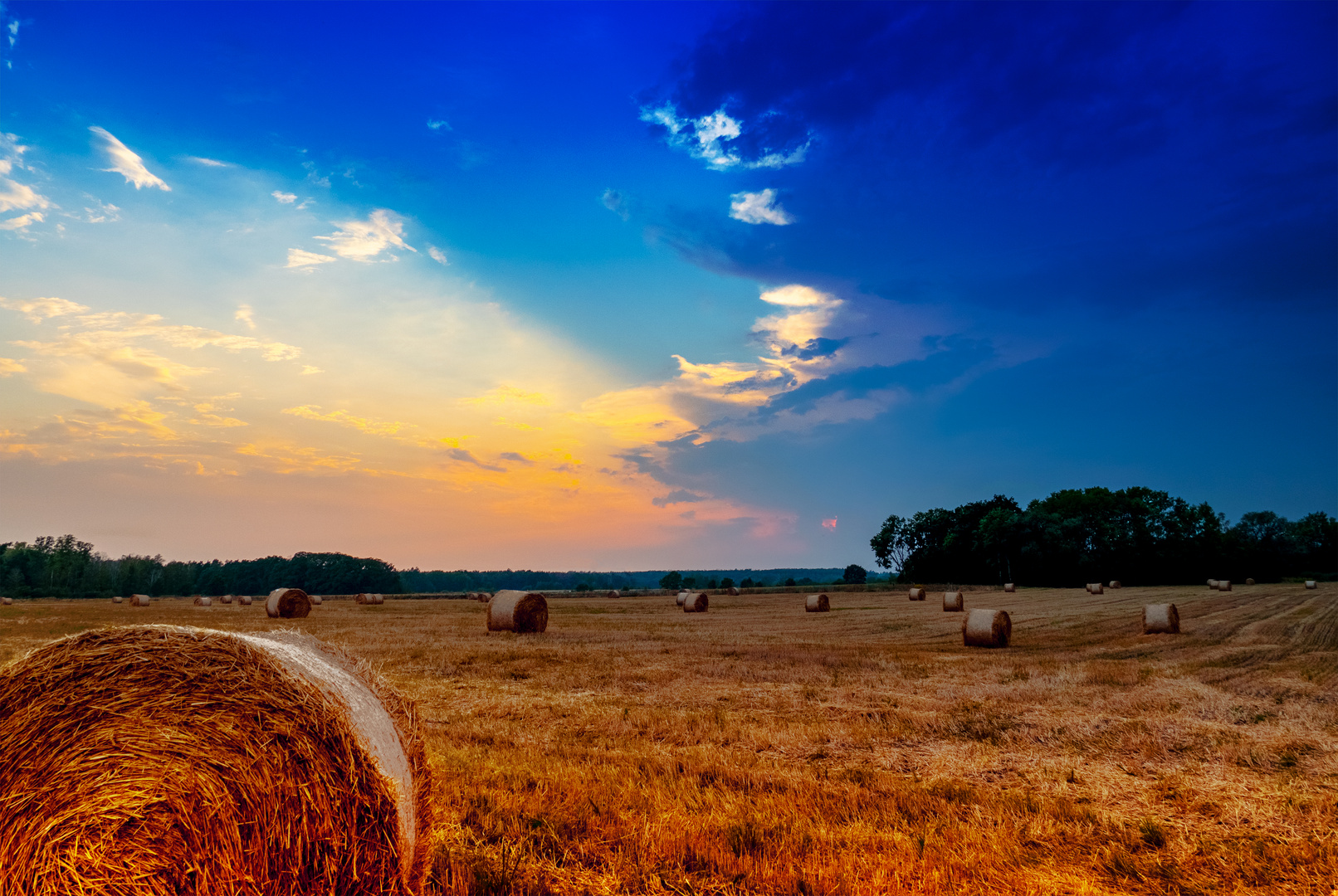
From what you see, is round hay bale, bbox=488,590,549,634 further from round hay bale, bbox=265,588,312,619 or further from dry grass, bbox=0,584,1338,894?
round hay bale, bbox=265,588,312,619

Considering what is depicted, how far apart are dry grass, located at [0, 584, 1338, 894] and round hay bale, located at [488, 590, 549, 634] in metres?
6.38

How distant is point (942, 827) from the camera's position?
Result: 5.62 metres

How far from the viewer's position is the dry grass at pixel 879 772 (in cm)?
494

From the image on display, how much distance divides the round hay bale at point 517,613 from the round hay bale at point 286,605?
12.6m

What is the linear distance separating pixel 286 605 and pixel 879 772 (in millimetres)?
30591

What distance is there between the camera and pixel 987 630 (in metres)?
18.6

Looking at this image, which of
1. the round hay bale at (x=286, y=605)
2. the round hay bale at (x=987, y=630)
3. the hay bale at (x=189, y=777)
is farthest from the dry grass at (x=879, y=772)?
the round hay bale at (x=286, y=605)

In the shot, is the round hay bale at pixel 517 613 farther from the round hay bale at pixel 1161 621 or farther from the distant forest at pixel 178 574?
the distant forest at pixel 178 574

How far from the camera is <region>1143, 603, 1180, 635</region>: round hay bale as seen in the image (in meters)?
21.3

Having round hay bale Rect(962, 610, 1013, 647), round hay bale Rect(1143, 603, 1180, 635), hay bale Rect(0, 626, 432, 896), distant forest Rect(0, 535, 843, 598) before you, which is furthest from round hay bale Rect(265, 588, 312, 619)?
distant forest Rect(0, 535, 843, 598)

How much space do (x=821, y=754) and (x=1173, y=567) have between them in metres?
98.8

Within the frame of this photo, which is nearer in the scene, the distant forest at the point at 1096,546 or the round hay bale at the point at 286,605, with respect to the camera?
the round hay bale at the point at 286,605

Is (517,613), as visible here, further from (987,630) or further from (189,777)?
(189,777)

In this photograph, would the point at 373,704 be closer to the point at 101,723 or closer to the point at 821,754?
the point at 101,723
